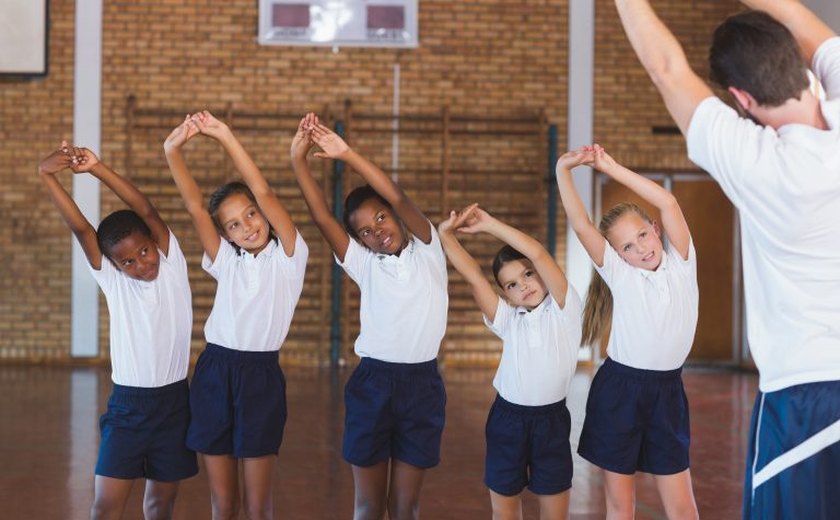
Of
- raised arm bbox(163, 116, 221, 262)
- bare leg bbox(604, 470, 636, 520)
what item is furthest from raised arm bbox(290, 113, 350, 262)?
bare leg bbox(604, 470, 636, 520)

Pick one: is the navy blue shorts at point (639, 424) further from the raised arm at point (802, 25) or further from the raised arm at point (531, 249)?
the raised arm at point (802, 25)

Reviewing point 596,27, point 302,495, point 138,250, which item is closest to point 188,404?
point 138,250

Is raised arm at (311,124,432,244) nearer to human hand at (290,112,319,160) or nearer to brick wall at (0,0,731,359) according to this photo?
human hand at (290,112,319,160)

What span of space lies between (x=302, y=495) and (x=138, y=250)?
5.76 ft

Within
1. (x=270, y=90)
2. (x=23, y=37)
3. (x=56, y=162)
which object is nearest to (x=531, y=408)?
(x=56, y=162)

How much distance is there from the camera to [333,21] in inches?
395

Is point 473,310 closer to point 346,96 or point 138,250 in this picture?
point 346,96

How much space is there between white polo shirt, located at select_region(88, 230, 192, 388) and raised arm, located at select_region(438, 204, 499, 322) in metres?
0.95

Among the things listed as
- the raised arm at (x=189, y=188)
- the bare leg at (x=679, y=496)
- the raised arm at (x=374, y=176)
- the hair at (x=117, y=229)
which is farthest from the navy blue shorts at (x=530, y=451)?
the hair at (x=117, y=229)

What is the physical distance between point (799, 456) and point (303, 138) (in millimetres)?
2083

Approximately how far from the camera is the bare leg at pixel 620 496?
3.16m

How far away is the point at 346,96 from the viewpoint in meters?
10.2

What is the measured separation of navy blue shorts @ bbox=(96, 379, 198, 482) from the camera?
10.7 feet

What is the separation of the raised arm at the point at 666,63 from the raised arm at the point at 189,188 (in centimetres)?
190
